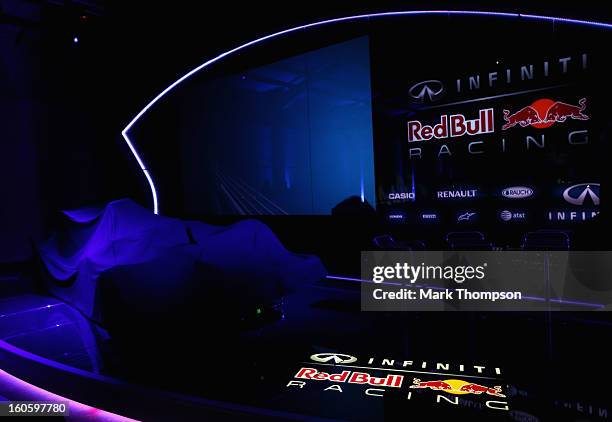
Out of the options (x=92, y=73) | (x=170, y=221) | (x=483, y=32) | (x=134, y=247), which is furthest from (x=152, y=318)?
(x=92, y=73)

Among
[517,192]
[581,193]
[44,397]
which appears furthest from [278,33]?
[44,397]

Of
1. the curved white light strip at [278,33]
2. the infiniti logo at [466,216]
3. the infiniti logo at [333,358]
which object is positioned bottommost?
the infiniti logo at [333,358]

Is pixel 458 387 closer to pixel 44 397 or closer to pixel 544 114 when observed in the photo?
pixel 44 397

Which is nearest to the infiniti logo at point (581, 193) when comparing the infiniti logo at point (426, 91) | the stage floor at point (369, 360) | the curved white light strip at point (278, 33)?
the stage floor at point (369, 360)

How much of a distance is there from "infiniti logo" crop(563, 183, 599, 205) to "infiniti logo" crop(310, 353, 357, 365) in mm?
2475

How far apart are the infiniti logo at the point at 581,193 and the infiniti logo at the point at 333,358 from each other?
2475mm

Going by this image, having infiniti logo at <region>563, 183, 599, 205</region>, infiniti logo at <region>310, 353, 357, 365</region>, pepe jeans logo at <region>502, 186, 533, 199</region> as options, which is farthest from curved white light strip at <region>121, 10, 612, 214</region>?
infiniti logo at <region>310, 353, 357, 365</region>

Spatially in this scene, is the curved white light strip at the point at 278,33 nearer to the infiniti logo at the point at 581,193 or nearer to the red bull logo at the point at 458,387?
the infiniti logo at the point at 581,193

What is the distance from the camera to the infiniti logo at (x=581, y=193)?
3863 mm

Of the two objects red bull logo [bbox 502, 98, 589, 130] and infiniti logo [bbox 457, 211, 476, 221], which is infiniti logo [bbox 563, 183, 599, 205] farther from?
infiniti logo [bbox 457, 211, 476, 221]

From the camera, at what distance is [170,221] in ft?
14.3

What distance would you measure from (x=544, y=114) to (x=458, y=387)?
2756 mm

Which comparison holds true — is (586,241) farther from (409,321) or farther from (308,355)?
(308,355)

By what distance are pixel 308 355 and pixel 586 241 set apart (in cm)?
229
